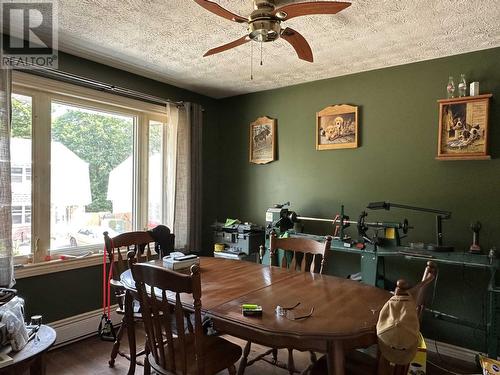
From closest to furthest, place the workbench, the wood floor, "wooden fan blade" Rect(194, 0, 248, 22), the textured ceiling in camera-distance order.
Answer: "wooden fan blade" Rect(194, 0, 248, 22)
the textured ceiling
the workbench
the wood floor

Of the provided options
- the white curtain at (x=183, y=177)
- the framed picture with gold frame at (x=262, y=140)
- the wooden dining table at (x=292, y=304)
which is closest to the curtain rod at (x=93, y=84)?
the white curtain at (x=183, y=177)

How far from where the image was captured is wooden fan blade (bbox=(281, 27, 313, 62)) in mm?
1862

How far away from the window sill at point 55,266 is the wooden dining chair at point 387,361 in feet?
7.06

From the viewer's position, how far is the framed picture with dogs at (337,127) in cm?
Answer: 318

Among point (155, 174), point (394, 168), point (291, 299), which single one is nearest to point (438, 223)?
point (394, 168)

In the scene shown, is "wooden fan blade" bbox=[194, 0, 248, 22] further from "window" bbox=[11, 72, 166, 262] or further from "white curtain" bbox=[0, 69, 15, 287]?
"window" bbox=[11, 72, 166, 262]

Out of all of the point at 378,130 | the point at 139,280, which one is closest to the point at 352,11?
the point at 378,130

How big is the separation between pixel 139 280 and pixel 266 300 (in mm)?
620

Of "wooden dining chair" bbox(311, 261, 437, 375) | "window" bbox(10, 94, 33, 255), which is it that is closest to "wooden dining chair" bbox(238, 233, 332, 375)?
"wooden dining chair" bbox(311, 261, 437, 375)

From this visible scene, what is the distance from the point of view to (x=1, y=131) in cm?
223

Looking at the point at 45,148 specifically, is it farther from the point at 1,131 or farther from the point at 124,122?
the point at 124,122

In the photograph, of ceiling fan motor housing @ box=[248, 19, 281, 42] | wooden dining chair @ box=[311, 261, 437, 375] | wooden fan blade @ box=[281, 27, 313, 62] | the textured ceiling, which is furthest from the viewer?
the textured ceiling

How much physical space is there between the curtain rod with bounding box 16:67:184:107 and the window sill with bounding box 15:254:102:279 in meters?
1.47

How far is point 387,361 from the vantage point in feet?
4.15
